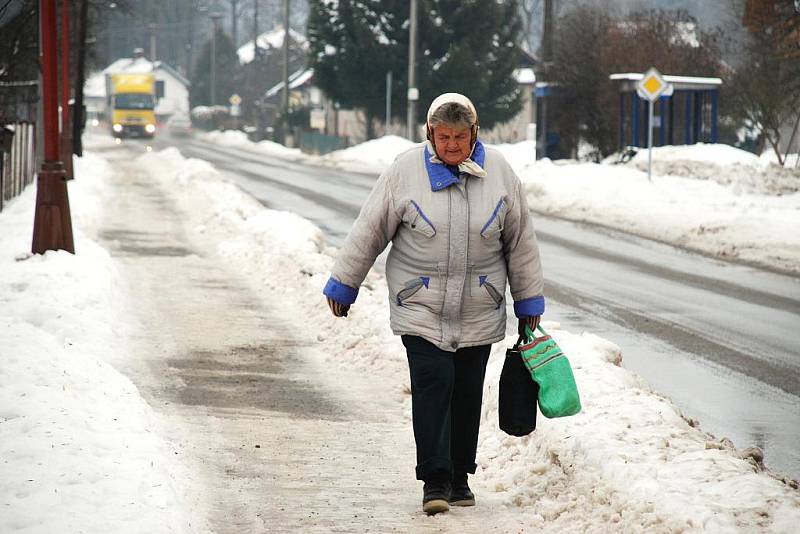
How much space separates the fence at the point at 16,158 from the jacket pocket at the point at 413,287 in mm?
15547

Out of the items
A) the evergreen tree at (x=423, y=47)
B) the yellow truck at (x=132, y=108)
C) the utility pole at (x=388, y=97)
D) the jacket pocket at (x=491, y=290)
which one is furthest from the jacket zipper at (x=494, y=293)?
the yellow truck at (x=132, y=108)

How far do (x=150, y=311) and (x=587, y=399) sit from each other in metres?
5.41

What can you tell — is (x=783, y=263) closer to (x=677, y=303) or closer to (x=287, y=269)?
(x=677, y=303)

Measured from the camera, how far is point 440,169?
17.7ft

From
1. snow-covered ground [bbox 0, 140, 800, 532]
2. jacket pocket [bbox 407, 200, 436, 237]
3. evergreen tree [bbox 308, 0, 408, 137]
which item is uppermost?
evergreen tree [bbox 308, 0, 408, 137]

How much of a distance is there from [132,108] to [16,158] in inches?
2088

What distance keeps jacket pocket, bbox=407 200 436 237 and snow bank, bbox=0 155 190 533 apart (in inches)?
58.1

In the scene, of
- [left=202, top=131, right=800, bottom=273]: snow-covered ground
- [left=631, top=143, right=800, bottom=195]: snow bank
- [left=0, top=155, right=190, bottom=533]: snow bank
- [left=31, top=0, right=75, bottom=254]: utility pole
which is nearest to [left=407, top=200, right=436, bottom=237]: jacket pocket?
[left=0, top=155, right=190, bottom=533]: snow bank

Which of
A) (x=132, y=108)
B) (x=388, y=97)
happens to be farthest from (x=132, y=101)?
(x=388, y=97)

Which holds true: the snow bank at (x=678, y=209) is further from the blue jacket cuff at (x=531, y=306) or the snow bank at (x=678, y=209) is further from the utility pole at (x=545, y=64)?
the blue jacket cuff at (x=531, y=306)

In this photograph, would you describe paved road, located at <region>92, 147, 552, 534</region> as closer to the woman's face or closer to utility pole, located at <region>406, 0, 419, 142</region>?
the woman's face

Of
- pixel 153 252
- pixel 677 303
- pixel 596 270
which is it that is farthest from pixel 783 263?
pixel 153 252

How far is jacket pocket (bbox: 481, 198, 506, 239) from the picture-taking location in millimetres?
5406

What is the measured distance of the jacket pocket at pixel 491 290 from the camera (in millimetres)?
5492
